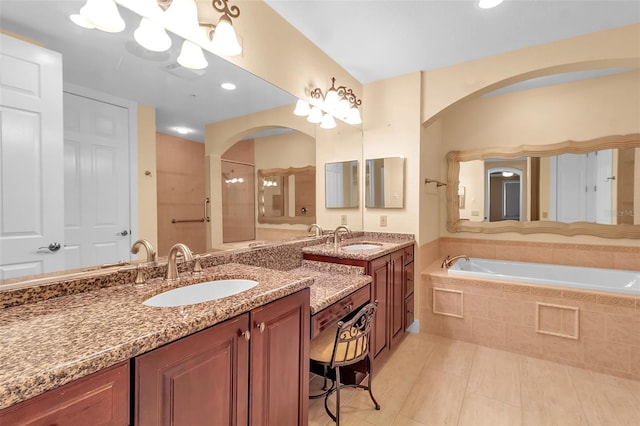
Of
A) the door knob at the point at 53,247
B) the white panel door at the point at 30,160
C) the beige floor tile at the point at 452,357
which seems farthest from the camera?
the beige floor tile at the point at 452,357

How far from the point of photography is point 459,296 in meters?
2.67

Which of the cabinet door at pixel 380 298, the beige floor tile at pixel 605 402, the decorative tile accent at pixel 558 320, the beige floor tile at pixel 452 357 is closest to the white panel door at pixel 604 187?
the decorative tile accent at pixel 558 320

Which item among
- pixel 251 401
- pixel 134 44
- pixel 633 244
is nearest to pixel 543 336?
pixel 633 244

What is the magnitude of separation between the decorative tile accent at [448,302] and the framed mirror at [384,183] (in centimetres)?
93

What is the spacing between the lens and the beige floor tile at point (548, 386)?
1809mm

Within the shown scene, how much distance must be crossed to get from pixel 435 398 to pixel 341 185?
1.91m

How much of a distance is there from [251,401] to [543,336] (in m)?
2.47

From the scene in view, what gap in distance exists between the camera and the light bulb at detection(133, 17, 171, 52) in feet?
4.25

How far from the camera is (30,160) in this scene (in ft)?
3.16

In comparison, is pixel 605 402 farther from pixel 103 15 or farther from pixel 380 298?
pixel 103 15

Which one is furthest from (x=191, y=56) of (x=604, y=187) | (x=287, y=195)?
(x=604, y=187)

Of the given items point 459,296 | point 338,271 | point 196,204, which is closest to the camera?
point 196,204

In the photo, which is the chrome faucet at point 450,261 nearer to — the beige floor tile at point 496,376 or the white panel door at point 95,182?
the beige floor tile at point 496,376

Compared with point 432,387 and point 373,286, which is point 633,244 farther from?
point 373,286
